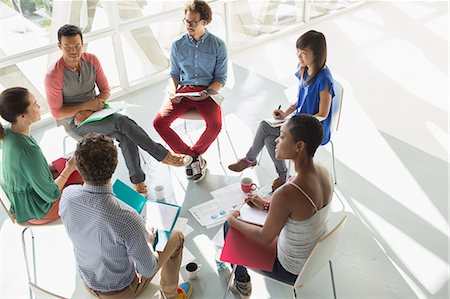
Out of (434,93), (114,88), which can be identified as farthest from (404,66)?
(114,88)

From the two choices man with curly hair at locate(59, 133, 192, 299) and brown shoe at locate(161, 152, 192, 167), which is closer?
man with curly hair at locate(59, 133, 192, 299)

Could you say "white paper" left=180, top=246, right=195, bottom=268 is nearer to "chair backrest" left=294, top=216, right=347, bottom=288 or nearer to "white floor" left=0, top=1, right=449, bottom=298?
"white floor" left=0, top=1, right=449, bottom=298

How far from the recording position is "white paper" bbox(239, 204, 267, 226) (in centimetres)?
247

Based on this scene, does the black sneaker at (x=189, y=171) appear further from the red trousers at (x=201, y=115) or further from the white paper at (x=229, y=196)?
the white paper at (x=229, y=196)

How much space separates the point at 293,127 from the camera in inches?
85.8

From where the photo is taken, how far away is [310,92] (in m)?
3.13

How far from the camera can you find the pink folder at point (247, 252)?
2287 millimetres

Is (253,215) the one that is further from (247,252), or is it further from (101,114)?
(101,114)

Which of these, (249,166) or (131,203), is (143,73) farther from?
(131,203)

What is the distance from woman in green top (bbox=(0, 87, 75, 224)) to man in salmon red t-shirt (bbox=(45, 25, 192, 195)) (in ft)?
2.22

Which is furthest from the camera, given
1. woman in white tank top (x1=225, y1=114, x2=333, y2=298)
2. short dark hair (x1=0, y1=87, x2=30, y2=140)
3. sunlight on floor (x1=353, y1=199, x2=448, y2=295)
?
sunlight on floor (x1=353, y1=199, x2=448, y2=295)

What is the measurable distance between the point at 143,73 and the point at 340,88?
2681 mm

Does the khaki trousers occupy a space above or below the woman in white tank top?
below

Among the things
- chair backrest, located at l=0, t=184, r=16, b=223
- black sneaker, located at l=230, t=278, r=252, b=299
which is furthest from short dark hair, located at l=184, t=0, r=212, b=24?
black sneaker, located at l=230, t=278, r=252, b=299
